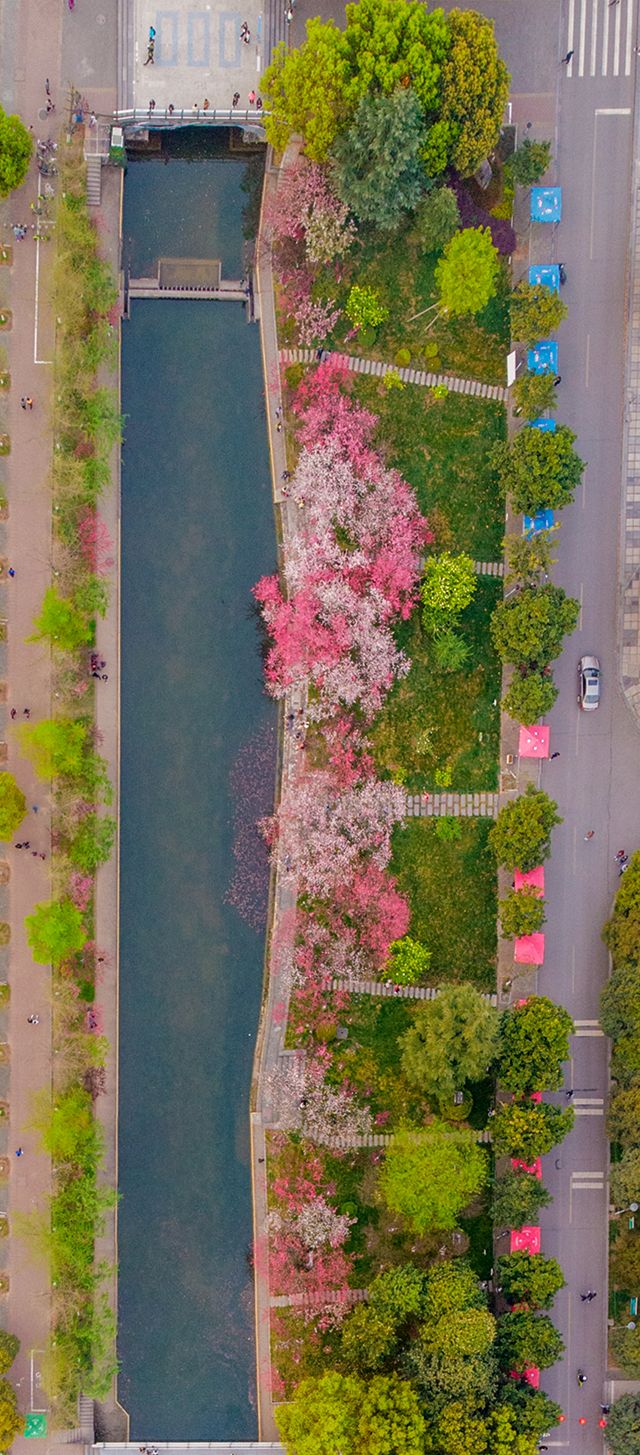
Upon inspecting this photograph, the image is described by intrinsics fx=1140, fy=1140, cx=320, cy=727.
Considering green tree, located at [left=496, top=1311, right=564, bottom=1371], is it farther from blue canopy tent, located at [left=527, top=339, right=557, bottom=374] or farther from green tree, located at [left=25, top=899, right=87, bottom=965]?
blue canopy tent, located at [left=527, top=339, right=557, bottom=374]

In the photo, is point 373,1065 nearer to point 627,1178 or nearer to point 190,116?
point 627,1178

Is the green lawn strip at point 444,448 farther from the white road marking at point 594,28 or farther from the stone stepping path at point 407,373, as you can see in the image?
the white road marking at point 594,28

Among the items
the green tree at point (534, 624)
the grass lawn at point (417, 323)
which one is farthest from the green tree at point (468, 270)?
the green tree at point (534, 624)

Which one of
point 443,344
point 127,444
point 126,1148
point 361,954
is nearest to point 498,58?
point 443,344

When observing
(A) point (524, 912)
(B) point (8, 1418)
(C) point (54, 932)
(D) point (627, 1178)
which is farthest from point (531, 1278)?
(C) point (54, 932)

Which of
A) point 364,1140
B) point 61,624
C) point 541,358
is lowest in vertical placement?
point 364,1140

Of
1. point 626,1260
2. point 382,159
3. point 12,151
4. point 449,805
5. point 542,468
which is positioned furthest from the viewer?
point 449,805
